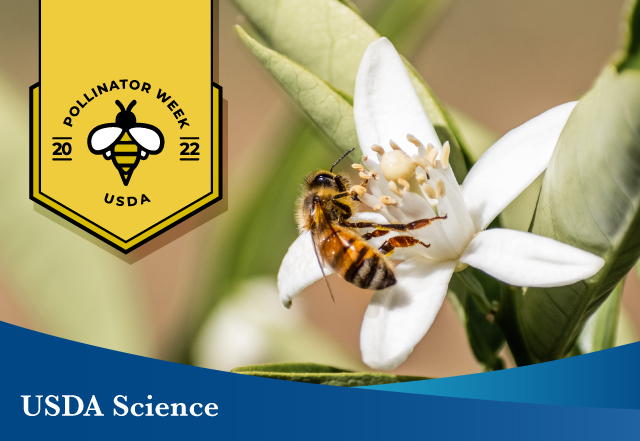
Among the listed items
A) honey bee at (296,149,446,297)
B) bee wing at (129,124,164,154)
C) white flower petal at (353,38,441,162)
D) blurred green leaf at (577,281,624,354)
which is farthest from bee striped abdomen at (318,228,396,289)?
bee wing at (129,124,164,154)

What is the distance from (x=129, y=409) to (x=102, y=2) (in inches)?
25.5

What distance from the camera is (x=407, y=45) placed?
34.3 inches

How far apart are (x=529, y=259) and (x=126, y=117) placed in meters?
0.69

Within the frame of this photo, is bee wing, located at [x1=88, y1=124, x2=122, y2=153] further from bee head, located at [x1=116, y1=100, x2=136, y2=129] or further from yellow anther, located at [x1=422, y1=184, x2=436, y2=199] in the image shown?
yellow anther, located at [x1=422, y1=184, x2=436, y2=199]

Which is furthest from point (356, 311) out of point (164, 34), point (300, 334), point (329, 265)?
point (329, 265)

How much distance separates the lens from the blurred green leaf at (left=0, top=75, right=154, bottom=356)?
3.21 feet

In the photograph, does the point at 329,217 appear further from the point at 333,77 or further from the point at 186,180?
the point at 186,180

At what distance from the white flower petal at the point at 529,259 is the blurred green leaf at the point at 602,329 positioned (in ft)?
0.79

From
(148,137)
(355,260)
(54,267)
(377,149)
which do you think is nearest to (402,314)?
(355,260)

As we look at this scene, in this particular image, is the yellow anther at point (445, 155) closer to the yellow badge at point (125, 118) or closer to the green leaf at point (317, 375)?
the green leaf at point (317, 375)

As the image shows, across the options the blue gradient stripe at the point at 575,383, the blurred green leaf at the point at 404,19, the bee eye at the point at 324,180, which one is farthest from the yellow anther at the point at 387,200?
the blurred green leaf at the point at 404,19

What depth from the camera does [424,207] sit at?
63 centimetres

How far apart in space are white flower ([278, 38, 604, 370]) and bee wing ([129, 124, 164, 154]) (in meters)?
0.39

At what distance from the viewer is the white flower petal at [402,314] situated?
54cm
